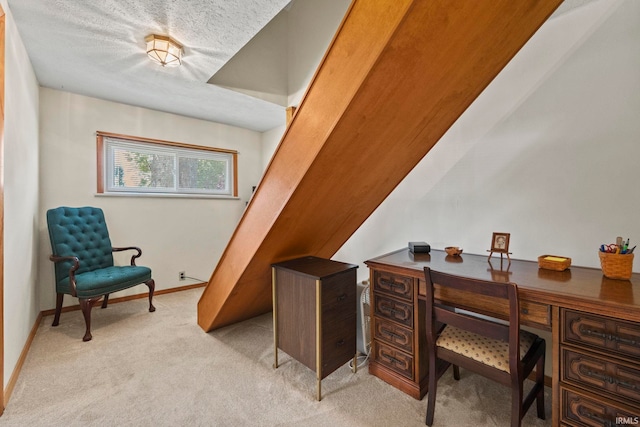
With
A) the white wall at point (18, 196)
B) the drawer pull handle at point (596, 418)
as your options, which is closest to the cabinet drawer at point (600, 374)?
the drawer pull handle at point (596, 418)

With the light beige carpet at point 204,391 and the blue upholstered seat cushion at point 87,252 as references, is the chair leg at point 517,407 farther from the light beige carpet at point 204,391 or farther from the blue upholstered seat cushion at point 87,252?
the blue upholstered seat cushion at point 87,252

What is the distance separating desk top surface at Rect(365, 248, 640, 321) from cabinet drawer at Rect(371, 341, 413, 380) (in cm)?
51

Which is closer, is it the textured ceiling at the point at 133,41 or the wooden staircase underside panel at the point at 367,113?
the wooden staircase underside panel at the point at 367,113

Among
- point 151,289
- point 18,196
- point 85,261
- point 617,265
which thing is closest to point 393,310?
point 617,265

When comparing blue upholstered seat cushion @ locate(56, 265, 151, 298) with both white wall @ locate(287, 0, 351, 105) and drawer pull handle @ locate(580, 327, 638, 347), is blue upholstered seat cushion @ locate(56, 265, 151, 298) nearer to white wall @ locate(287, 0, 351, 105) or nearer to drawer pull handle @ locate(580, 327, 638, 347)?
white wall @ locate(287, 0, 351, 105)

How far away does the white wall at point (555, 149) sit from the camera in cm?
140

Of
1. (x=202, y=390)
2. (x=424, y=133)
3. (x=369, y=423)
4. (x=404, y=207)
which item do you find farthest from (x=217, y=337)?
(x=424, y=133)

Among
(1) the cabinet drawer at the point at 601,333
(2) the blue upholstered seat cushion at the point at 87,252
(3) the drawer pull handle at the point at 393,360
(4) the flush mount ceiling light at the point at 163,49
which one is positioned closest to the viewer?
(1) the cabinet drawer at the point at 601,333

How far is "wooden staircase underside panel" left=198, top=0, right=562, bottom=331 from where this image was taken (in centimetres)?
111

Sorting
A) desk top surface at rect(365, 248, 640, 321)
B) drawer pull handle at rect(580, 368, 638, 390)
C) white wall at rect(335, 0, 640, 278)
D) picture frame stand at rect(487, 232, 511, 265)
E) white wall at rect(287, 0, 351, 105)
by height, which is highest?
white wall at rect(287, 0, 351, 105)

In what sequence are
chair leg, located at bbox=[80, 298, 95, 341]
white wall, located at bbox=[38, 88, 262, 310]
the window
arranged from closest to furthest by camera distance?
chair leg, located at bbox=[80, 298, 95, 341] → white wall, located at bbox=[38, 88, 262, 310] → the window

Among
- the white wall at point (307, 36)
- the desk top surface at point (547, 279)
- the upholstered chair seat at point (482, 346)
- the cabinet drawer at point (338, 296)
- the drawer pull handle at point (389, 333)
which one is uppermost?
the white wall at point (307, 36)

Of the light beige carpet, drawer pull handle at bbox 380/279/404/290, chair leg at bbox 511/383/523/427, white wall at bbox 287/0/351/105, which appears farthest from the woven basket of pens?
white wall at bbox 287/0/351/105

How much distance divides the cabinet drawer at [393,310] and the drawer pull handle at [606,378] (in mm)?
713
